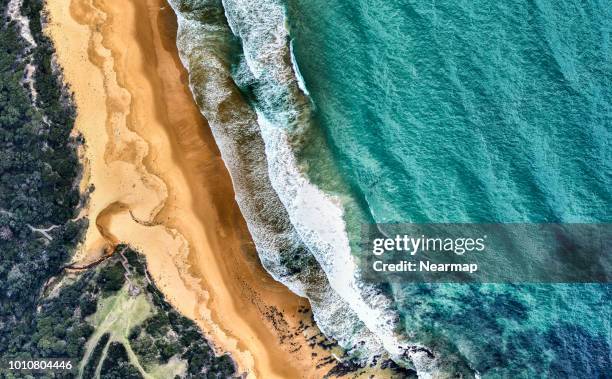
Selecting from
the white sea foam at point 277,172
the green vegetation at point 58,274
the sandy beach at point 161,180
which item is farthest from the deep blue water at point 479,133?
the green vegetation at point 58,274

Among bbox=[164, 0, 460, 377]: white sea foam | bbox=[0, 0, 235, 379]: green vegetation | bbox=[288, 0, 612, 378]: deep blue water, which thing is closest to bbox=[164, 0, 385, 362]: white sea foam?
bbox=[164, 0, 460, 377]: white sea foam

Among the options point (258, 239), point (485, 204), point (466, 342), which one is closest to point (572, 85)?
point (485, 204)

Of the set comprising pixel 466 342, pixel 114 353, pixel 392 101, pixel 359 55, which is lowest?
pixel 466 342

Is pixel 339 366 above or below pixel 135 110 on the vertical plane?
below

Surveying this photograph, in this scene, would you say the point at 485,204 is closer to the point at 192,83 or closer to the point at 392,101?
the point at 392,101

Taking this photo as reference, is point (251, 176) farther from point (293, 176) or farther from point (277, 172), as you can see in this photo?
point (293, 176)

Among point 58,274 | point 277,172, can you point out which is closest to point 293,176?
point 277,172
